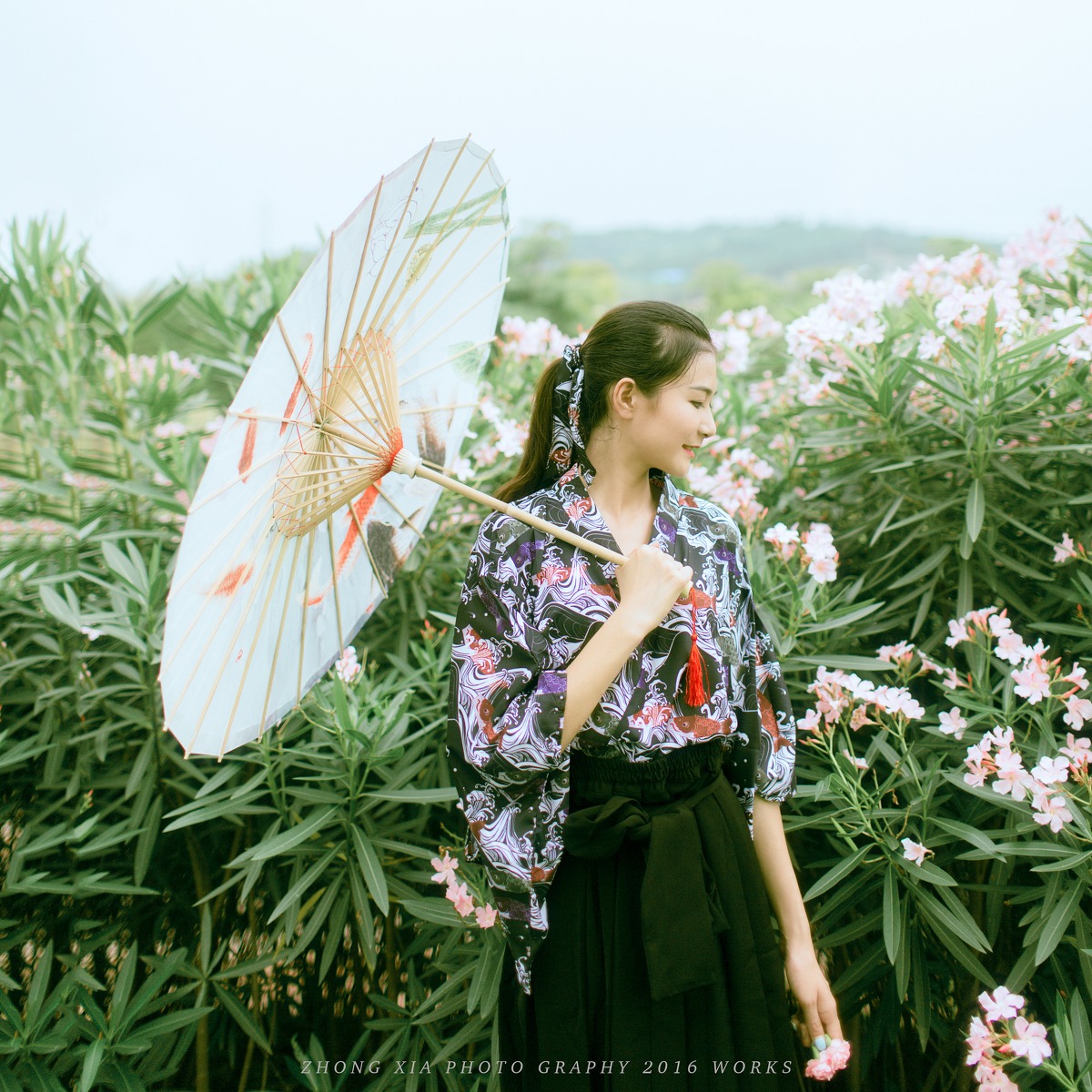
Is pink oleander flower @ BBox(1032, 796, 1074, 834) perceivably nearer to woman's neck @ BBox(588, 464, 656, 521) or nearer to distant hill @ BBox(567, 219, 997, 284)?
woman's neck @ BBox(588, 464, 656, 521)

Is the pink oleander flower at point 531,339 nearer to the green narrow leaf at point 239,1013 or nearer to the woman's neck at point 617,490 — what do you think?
the woman's neck at point 617,490

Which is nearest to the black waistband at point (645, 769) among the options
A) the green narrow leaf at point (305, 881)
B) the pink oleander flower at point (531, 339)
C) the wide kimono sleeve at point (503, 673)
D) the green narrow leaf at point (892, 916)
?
the wide kimono sleeve at point (503, 673)

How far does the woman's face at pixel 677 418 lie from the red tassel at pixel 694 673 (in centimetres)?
20

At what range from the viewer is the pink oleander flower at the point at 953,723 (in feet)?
4.85

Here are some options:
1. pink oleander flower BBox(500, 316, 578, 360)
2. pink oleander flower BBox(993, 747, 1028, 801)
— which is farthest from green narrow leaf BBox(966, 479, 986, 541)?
pink oleander flower BBox(500, 316, 578, 360)

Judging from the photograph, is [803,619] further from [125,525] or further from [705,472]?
[125,525]

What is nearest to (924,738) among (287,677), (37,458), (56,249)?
(287,677)

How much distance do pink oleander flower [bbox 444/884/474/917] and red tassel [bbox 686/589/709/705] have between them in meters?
0.59

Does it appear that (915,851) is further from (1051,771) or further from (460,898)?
(460,898)

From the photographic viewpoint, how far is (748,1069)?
1.19 metres

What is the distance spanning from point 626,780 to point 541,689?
19cm

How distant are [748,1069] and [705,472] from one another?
1278 millimetres

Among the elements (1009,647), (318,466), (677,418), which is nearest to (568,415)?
(677,418)

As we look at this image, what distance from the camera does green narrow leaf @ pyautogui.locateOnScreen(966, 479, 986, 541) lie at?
67.2 inches
